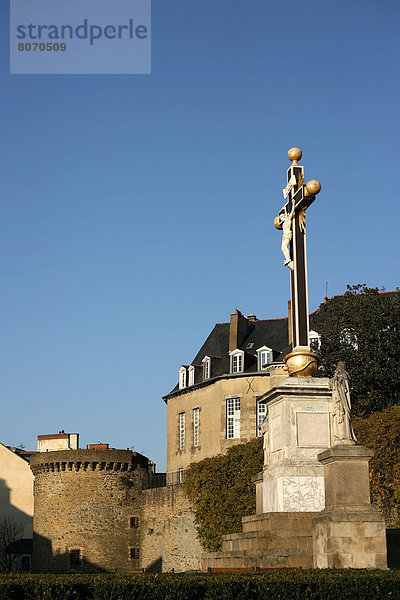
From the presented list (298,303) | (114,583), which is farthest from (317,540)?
(298,303)

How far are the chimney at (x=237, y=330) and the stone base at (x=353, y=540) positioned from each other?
33.2 metres

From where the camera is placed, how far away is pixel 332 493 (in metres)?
12.5

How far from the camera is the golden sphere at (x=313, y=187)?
16.8m

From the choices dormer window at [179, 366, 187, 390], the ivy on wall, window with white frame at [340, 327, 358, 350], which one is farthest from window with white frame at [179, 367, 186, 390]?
window with white frame at [340, 327, 358, 350]

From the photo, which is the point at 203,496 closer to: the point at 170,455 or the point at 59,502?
the point at 170,455

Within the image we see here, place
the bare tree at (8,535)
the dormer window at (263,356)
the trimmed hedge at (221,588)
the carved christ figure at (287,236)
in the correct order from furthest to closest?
the bare tree at (8,535), the dormer window at (263,356), the carved christ figure at (287,236), the trimmed hedge at (221,588)

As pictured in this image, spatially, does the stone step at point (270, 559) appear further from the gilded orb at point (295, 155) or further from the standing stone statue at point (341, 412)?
the gilded orb at point (295, 155)

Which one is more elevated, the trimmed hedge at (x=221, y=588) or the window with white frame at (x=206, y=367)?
the window with white frame at (x=206, y=367)

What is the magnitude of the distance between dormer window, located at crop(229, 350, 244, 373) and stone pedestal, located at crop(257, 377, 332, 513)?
28.8 m

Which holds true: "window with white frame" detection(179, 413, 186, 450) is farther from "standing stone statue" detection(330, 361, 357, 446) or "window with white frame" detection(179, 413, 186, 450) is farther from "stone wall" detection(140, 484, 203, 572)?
"standing stone statue" detection(330, 361, 357, 446)

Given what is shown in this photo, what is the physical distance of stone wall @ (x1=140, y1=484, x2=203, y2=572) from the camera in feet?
125

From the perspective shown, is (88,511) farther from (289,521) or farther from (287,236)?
(289,521)

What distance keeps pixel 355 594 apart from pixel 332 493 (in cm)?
298

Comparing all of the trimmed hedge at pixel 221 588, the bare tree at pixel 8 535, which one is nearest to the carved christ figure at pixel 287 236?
the trimmed hedge at pixel 221 588
